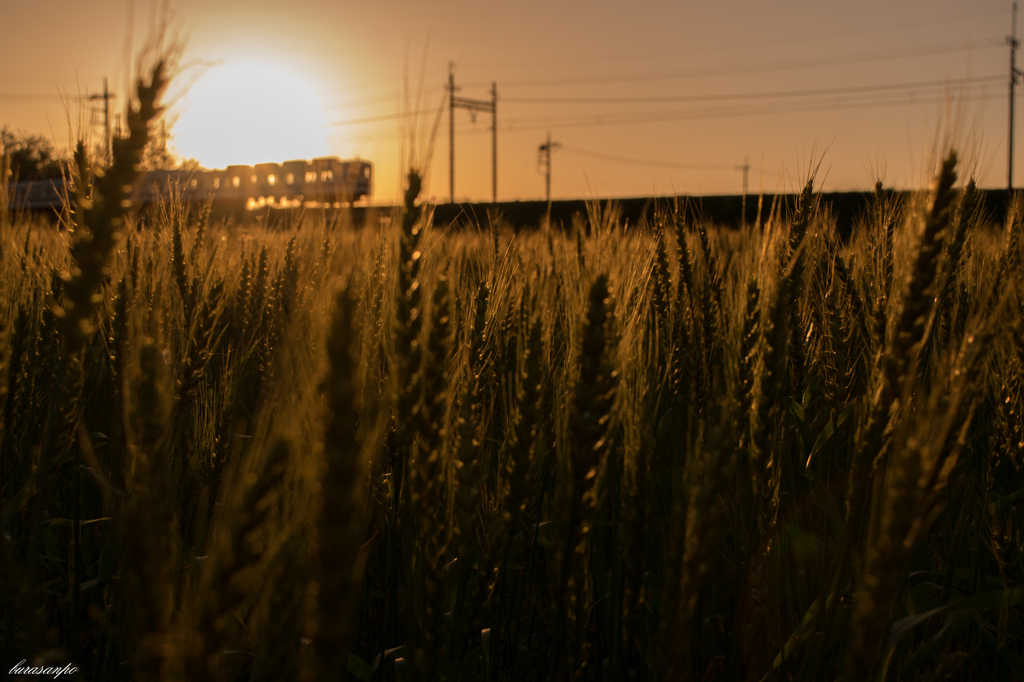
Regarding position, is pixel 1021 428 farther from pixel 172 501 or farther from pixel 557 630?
pixel 172 501

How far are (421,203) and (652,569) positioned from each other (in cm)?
104

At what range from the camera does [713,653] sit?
3.46 feet

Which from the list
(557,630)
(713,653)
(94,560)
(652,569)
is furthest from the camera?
(94,560)

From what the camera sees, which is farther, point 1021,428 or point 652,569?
point 652,569

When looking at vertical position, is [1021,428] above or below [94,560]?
above

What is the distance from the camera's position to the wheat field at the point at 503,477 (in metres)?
0.54

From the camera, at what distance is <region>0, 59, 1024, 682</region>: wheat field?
535mm

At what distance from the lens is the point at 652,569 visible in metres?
1.40

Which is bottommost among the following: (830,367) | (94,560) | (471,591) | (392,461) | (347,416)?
(94,560)

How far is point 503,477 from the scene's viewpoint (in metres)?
1.36

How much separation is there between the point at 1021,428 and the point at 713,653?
0.84 meters

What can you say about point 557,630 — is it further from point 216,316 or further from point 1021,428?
point 1021,428

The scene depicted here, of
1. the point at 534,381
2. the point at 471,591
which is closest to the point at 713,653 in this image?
the point at 471,591

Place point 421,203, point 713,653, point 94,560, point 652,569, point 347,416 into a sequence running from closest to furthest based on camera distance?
point 347,416
point 421,203
point 713,653
point 652,569
point 94,560
